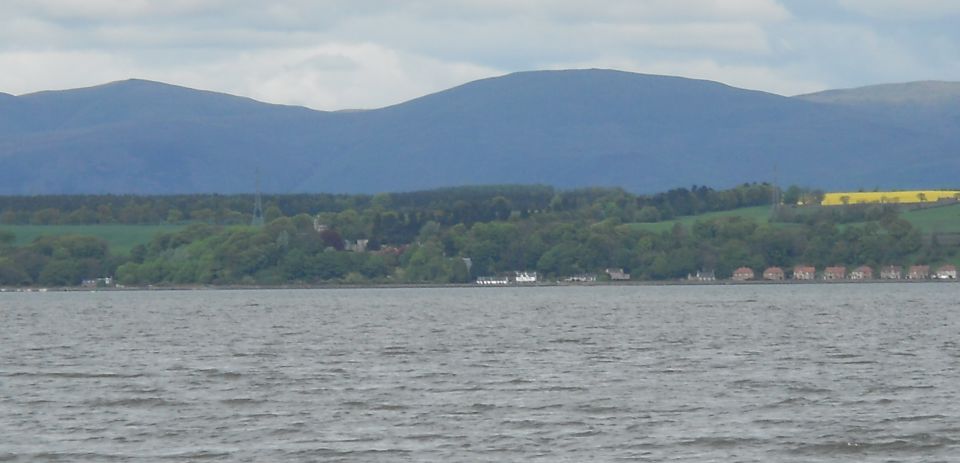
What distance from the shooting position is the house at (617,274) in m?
195

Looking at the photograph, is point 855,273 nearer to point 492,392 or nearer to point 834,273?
point 834,273

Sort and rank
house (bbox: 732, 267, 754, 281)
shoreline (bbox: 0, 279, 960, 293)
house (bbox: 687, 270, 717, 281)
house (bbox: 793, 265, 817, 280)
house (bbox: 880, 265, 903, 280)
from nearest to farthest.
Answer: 1. house (bbox: 880, 265, 903, 280)
2. house (bbox: 793, 265, 817, 280)
3. shoreline (bbox: 0, 279, 960, 293)
4. house (bbox: 732, 267, 754, 281)
5. house (bbox: 687, 270, 717, 281)

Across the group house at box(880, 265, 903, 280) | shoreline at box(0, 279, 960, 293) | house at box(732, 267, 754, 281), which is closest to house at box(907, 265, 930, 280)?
house at box(880, 265, 903, 280)

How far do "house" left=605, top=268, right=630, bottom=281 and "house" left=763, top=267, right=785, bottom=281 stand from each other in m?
14.8

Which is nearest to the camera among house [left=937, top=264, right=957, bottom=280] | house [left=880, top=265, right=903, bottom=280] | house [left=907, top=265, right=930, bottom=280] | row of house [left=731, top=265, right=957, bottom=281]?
house [left=937, top=264, right=957, bottom=280]

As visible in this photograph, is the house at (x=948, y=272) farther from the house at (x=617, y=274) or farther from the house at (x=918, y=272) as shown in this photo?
the house at (x=617, y=274)

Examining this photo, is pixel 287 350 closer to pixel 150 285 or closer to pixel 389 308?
pixel 389 308

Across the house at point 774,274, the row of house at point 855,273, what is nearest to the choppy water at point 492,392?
the row of house at point 855,273

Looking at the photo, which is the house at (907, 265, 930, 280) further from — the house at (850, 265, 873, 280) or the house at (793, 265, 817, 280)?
the house at (793, 265, 817, 280)

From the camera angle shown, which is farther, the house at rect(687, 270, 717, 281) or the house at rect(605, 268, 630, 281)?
the house at rect(605, 268, 630, 281)

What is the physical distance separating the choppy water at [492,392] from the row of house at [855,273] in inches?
3931

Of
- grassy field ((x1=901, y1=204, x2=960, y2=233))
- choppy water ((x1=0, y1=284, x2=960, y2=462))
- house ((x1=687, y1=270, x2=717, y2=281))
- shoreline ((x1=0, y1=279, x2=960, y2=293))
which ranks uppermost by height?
grassy field ((x1=901, y1=204, x2=960, y2=233))

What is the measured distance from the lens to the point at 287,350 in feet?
213

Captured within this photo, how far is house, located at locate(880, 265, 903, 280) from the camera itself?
18388 cm
